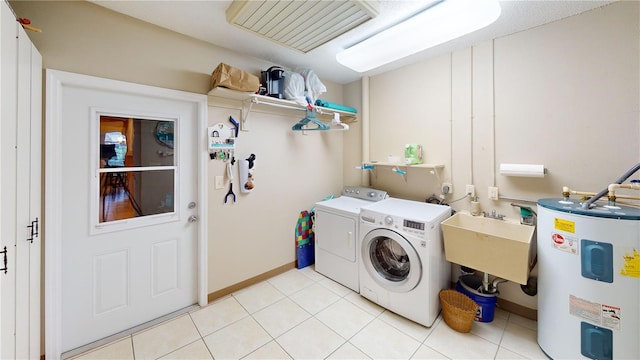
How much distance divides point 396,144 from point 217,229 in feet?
7.30

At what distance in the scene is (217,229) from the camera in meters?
2.38


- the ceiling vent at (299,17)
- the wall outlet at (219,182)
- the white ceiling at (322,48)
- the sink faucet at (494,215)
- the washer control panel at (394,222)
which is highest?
the white ceiling at (322,48)

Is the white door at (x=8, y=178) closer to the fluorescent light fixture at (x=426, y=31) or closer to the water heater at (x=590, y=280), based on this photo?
the fluorescent light fixture at (x=426, y=31)

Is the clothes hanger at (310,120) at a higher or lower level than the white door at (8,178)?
higher

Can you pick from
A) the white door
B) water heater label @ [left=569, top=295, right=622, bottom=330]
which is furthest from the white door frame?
water heater label @ [left=569, top=295, right=622, bottom=330]

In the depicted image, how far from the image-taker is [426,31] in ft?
6.28

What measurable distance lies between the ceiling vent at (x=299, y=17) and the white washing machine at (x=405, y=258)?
1.57 m

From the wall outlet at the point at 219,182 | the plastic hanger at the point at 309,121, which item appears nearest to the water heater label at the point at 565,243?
the plastic hanger at the point at 309,121

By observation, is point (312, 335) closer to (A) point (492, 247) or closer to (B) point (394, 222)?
(B) point (394, 222)

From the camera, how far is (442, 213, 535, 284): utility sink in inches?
66.9

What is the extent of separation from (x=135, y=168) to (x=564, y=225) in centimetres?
313

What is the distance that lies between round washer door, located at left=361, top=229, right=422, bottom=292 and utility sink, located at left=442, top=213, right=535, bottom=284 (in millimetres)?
358

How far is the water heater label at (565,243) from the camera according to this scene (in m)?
1.53

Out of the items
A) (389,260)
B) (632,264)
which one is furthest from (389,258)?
(632,264)
